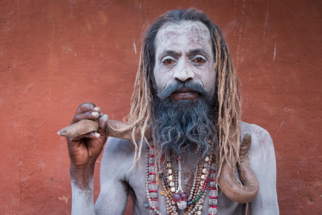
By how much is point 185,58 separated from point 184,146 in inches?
20.5

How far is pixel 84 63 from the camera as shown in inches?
103

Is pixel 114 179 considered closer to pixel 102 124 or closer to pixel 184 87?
pixel 102 124

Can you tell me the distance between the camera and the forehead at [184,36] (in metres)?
1.70

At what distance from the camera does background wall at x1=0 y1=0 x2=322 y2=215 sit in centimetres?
256

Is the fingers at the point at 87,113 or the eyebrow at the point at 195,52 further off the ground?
the eyebrow at the point at 195,52

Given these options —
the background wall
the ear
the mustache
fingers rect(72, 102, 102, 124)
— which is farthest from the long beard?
the background wall

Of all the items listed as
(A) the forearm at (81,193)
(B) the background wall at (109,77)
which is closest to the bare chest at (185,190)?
(A) the forearm at (81,193)

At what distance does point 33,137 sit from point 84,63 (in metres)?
0.78

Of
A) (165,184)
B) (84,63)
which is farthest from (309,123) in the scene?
(84,63)

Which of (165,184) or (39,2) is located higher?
(39,2)

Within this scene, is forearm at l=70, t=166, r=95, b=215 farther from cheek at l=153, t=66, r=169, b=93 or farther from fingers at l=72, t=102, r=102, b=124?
cheek at l=153, t=66, r=169, b=93

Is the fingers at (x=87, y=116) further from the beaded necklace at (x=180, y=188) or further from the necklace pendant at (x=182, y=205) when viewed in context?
the necklace pendant at (x=182, y=205)

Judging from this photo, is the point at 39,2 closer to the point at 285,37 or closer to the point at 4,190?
the point at 4,190

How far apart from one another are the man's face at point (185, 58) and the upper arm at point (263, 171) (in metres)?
0.41
